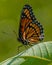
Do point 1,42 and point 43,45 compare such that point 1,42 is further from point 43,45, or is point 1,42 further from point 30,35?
point 43,45

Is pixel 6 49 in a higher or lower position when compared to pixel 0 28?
lower

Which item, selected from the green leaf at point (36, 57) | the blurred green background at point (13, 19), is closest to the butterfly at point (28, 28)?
the blurred green background at point (13, 19)

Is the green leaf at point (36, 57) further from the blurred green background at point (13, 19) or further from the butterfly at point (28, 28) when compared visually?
the blurred green background at point (13, 19)

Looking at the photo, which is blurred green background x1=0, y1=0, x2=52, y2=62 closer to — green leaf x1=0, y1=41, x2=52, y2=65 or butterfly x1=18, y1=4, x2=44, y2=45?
butterfly x1=18, y1=4, x2=44, y2=45

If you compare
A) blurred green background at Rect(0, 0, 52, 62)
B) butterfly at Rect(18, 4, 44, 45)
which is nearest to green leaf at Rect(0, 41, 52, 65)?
butterfly at Rect(18, 4, 44, 45)

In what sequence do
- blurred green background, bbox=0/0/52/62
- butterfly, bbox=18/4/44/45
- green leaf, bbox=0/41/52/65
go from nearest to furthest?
green leaf, bbox=0/41/52/65 → butterfly, bbox=18/4/44/45 → blurred green background, bbox=0/0/52/62

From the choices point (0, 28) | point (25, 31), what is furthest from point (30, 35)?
point (0, 28)
